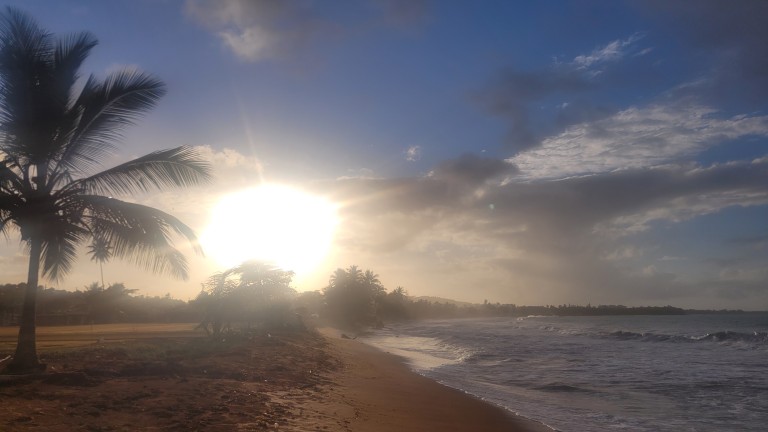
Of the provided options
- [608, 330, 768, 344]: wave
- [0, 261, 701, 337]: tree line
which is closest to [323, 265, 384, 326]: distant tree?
[0, 261, 701, 337]: tree line

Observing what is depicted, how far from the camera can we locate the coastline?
9.49 meters

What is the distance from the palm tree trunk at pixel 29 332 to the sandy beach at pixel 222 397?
639 mm

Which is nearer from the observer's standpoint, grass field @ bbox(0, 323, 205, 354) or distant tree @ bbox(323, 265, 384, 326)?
grass field @ bbox(0, 323, 205, 354)

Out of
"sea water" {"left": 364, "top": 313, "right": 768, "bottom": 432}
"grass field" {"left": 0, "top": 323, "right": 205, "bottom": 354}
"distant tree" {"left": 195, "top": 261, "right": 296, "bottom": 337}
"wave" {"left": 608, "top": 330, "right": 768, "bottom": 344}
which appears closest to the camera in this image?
"sea water" {"left": 364, "top": 313, "right": 768, "bottom": 432}

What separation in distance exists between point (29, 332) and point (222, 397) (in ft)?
12.9

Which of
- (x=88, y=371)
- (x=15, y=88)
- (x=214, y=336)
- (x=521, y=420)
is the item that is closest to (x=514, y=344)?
(x=214, y=336)

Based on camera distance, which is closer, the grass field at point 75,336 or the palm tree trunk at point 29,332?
the palm tree trunk at point 29,332

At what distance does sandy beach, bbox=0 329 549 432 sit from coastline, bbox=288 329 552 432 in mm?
24

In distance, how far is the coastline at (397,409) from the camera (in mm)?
9492

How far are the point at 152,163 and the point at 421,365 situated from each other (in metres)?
14.7

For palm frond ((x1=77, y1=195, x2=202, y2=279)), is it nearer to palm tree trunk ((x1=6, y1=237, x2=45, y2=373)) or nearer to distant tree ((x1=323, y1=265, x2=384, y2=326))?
palm tree trunk ((x1=6, y1=237, x2=45, y2=373))

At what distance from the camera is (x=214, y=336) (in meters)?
20.0

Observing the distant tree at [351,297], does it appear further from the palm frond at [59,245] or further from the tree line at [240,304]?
the palm frond at [59,245]

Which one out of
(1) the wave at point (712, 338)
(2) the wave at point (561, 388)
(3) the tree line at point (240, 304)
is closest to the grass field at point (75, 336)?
(3) the tree line at point (240, 304)
